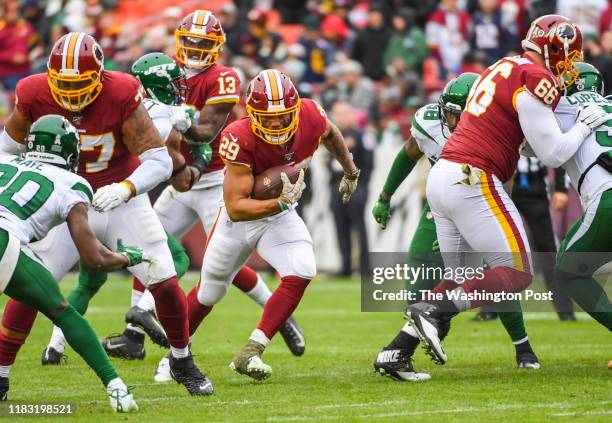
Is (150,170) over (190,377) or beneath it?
over

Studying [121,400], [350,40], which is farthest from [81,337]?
[350,40]

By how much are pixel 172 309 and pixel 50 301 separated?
34.7 inches

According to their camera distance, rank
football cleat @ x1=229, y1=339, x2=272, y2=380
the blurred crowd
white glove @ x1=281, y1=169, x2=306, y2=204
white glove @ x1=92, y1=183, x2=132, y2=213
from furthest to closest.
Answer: the blurred crowd, white glove @ x1=281, y1=169, x2=306, y2=204, football cleat @ x1=229, y1=339, x2=272, y2=380, white glove @ x1=92, y1=183, x2=132, y2=213

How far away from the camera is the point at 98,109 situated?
6.19 metres

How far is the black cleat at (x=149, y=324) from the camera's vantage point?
7273 mm

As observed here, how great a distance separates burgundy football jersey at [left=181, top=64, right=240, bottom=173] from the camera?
26.6ft

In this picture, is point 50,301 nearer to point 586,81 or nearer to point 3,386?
point 3,386

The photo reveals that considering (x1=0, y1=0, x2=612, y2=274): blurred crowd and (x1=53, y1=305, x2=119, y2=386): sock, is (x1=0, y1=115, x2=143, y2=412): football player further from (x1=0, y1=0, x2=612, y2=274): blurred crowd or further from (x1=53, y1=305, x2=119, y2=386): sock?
(x1=0, y1=0, x2=612, y2=274): blurred crowd

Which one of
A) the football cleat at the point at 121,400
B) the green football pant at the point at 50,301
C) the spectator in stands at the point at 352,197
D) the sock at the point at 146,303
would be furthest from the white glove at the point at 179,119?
the spectator in stands at the point at 352,197

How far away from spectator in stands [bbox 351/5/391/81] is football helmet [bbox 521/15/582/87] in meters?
10.1

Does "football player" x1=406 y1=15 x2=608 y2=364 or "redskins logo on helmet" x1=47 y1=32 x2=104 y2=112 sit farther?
"football player" x1=406 y1=15 x2=608 y2=364

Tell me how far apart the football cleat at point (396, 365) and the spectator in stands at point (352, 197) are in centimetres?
693

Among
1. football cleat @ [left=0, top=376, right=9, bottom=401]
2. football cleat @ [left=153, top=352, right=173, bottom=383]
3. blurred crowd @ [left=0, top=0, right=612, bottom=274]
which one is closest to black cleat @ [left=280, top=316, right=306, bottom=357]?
football cleat @ [left=153, top=352, right=173, bottom=383]

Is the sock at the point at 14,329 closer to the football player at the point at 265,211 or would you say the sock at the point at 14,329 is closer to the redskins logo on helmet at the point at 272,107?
the football player at the point at 265,211
